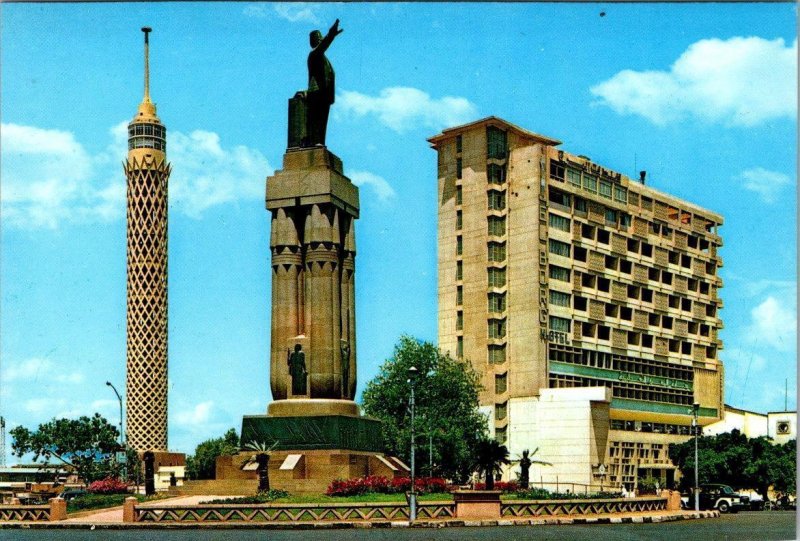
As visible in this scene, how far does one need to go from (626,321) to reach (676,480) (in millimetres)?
15937

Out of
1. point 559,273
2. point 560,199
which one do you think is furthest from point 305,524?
point 560,199

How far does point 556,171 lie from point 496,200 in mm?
5912

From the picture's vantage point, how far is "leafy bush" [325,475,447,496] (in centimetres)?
5244

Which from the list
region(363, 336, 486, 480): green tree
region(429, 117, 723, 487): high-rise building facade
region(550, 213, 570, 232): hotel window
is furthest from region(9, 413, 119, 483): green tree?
region(550, 213, 570, 232): hotel window

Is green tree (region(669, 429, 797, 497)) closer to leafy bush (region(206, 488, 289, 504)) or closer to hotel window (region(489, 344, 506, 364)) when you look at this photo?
hotel window (region(489, 344, 506, 364))

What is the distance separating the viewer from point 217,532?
1662 inches

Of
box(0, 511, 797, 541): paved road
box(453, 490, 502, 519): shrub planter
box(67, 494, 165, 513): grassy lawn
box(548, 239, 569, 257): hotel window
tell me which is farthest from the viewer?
box(548, 239, 569, 257): hotel window

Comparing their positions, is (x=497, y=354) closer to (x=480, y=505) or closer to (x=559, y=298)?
(x=559, y=298)

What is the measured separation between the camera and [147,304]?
139750mm

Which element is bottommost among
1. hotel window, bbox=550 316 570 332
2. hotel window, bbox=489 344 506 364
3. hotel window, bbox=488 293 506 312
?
hotel window, bbox=489 344 506 364

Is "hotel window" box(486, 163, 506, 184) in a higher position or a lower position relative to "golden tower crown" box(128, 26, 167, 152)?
lower

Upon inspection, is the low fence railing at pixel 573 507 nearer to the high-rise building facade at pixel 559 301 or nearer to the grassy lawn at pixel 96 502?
the grassy lawn at pixel 96 502

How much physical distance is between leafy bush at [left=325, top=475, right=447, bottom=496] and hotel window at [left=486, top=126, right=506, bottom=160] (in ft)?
171

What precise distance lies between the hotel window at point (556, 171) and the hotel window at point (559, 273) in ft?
26.0
